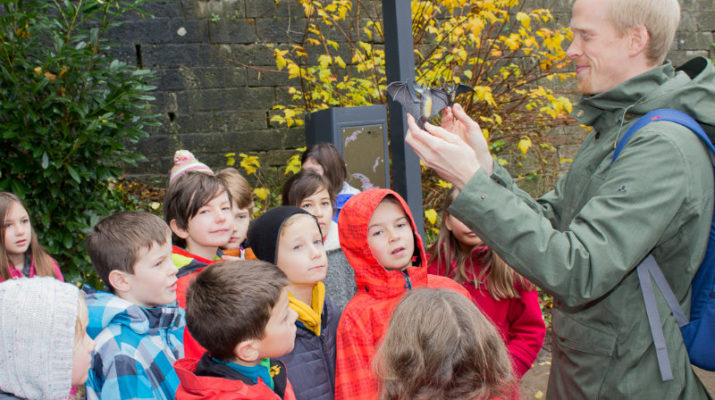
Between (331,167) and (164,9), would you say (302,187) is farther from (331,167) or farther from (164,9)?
(164,9)

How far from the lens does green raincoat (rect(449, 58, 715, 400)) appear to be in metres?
1.48

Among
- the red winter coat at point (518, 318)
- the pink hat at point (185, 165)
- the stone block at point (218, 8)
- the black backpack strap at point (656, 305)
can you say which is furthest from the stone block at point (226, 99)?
the black backpack strap at point (656, 305)

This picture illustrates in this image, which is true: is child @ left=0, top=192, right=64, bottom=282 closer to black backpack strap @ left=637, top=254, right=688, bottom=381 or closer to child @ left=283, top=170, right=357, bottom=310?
child @ left=283, top=170, right=357, bottom=310

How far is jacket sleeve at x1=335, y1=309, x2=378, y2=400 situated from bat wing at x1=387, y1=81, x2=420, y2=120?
0.81 metres

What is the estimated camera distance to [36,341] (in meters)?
1.55

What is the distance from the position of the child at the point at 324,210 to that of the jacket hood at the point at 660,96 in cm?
160

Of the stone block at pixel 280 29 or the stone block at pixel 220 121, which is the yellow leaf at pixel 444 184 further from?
the stone block at pixel 280 29

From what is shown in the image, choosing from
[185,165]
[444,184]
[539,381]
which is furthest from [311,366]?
[444,184]

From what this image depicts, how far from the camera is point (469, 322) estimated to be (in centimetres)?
137

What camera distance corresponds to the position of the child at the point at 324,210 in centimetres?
309

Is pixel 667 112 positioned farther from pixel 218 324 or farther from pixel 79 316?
pixel 79 316

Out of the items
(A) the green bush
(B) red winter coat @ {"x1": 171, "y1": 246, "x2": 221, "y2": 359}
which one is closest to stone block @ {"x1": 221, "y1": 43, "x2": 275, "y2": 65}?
(A) the green bush

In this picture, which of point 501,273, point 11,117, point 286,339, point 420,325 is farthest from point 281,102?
point 420,325

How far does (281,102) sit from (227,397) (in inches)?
199
